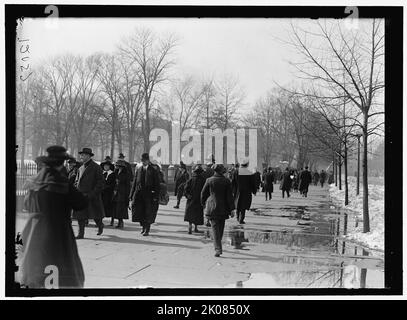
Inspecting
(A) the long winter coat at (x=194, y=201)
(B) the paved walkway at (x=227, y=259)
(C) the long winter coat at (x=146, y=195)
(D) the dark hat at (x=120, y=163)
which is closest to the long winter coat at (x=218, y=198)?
(B) the paved walkway at (x=227, y=259)

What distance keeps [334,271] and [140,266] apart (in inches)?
114

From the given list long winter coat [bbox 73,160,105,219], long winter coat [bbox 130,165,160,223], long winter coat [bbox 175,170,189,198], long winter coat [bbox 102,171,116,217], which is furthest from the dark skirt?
long winter coat [bbox 175,170,189,198]

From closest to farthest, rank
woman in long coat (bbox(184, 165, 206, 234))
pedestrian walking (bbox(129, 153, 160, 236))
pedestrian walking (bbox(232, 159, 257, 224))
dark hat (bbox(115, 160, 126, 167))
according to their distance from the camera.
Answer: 1. pedestrian walking (bbox(129, 153, 160, 236))
2. woman in long coat (bbox(184, 165, 206, 234))
3. dark hat (bbox(115, 160, 126, 167))
4. pedestrian walking (bbox(232, 159, 257, 224))

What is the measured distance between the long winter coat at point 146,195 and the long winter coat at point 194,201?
32.9 inches

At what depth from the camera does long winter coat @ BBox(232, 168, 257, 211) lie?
1201 cm

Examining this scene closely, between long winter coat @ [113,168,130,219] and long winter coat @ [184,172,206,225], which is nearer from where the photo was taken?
long winter coat @ [184,172,206,225]

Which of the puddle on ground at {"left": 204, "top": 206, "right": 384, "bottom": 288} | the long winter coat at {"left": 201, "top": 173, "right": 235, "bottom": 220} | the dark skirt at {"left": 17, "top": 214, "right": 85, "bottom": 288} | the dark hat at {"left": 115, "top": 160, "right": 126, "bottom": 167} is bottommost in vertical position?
the puddle on ground at {"left": 204, "top": 206, "right": 384, "bottom": 288}

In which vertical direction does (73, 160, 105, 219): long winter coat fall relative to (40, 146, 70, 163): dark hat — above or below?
below

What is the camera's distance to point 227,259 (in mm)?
7359

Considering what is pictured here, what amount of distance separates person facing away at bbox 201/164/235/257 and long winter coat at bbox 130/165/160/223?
65.8 inches

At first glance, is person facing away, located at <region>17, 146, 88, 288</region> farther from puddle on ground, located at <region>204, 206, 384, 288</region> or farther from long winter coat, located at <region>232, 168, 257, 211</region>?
long winter coat, located at <region>232, 168, 257, 211</region>

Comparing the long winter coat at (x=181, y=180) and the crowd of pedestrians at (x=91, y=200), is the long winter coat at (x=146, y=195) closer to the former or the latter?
the crowd of pedestrians at (x=91, y=200)

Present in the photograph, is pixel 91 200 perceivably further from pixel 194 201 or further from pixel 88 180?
pixel 194 201
